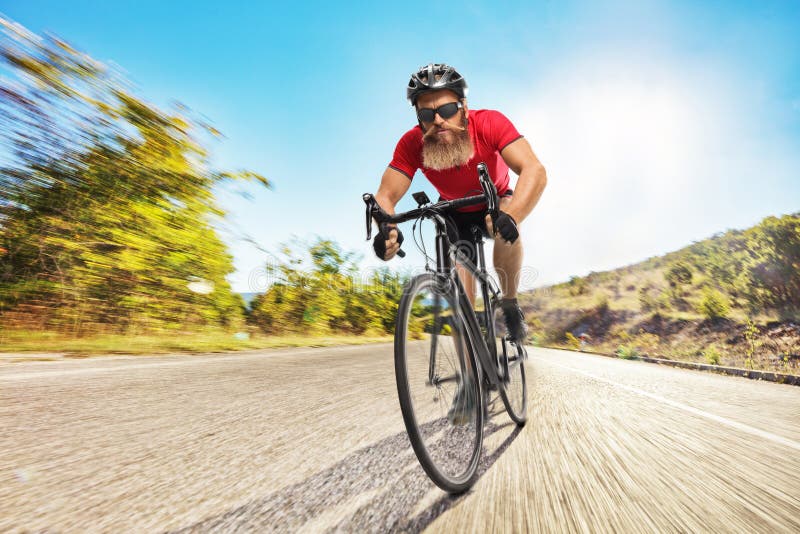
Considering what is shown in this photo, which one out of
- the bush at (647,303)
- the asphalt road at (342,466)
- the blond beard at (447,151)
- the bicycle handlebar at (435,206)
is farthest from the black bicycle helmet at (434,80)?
the bush at (647,303)

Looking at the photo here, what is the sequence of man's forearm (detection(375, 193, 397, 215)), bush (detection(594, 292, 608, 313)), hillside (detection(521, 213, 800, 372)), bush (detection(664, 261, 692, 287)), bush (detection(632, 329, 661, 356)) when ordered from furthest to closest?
bush (detection(594, 292, 608, 313)) → bush (detection(664, 261, 692, 287)) → bush (detection(632, 329, 661, 356)) → hillside (detection(521, 213, 800, 372)) → man's forearm (detection(375, 193, 397, 215))

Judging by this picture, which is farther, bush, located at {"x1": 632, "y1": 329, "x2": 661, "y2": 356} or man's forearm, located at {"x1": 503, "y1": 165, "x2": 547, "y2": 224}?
bush, located at {"x1": 632, "y1": 329, "x2": 661, "y2": 356}

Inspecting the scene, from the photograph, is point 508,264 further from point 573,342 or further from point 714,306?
point 573,342

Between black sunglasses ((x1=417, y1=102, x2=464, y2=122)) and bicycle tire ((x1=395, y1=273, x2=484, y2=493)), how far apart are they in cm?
122

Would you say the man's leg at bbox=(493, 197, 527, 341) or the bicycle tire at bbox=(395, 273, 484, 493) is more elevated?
the man's leg at bbox=(493, 197, 527, 341)

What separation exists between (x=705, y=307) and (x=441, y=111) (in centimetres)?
2870

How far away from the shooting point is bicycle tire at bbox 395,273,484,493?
1690 mm

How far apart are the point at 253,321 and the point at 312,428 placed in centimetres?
1670

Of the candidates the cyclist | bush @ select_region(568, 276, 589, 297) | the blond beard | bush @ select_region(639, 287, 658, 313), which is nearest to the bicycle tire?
the cyclist

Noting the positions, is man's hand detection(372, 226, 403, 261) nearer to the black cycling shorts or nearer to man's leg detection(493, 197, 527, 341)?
the black cycling shorts

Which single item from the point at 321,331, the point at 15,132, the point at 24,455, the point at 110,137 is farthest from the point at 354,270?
the point at 24,455

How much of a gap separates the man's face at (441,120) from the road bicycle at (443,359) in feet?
2.39

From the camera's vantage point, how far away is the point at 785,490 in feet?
6.10

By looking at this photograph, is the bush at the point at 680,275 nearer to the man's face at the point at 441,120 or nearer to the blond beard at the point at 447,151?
the blond beard at the point at 447,151
